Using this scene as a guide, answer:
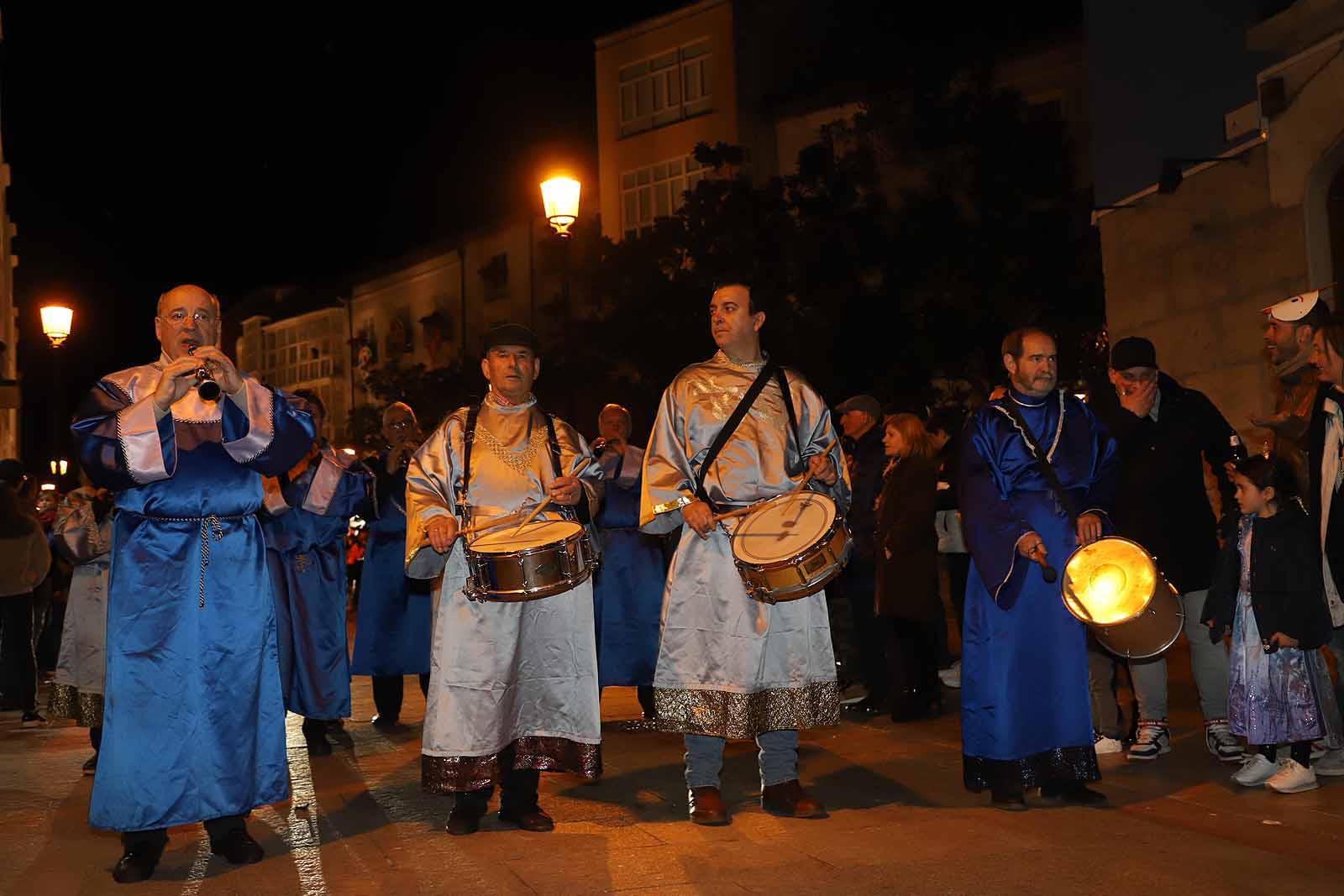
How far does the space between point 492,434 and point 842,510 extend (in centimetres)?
153

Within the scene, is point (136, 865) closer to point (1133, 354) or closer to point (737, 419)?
point (737, 419)

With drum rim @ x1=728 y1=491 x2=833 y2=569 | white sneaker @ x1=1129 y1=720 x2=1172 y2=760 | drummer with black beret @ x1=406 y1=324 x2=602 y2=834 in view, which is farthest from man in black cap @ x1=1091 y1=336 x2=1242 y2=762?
drummer with black beret @ x1=406 y1=324 x2=602 y2=834

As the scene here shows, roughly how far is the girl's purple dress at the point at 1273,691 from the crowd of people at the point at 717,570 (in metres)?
0.01

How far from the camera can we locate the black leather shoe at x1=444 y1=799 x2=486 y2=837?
19.0 ft

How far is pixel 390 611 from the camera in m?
9.24

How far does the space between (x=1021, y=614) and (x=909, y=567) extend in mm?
2860

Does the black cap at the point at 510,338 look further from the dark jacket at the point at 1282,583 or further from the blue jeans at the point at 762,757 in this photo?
the dark jacket at the point at 1282,583

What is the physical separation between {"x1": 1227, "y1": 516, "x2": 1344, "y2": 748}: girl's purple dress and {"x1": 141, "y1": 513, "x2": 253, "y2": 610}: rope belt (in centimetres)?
439

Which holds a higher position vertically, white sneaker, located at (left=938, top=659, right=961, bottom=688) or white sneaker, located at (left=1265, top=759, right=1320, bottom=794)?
white sneaker, located at (left=1265, top=759, right=1320, bottom=794)

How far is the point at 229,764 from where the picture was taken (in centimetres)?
538

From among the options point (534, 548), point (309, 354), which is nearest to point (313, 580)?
point (534, 548)

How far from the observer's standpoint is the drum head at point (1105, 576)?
582 centimetres

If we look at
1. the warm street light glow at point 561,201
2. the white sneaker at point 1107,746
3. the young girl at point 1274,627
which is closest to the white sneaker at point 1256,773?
the young girl at point 1274,627

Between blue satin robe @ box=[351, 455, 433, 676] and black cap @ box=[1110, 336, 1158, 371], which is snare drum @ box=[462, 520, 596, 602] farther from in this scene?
blue satin robe @ box=[351, 455, 433, 676]
